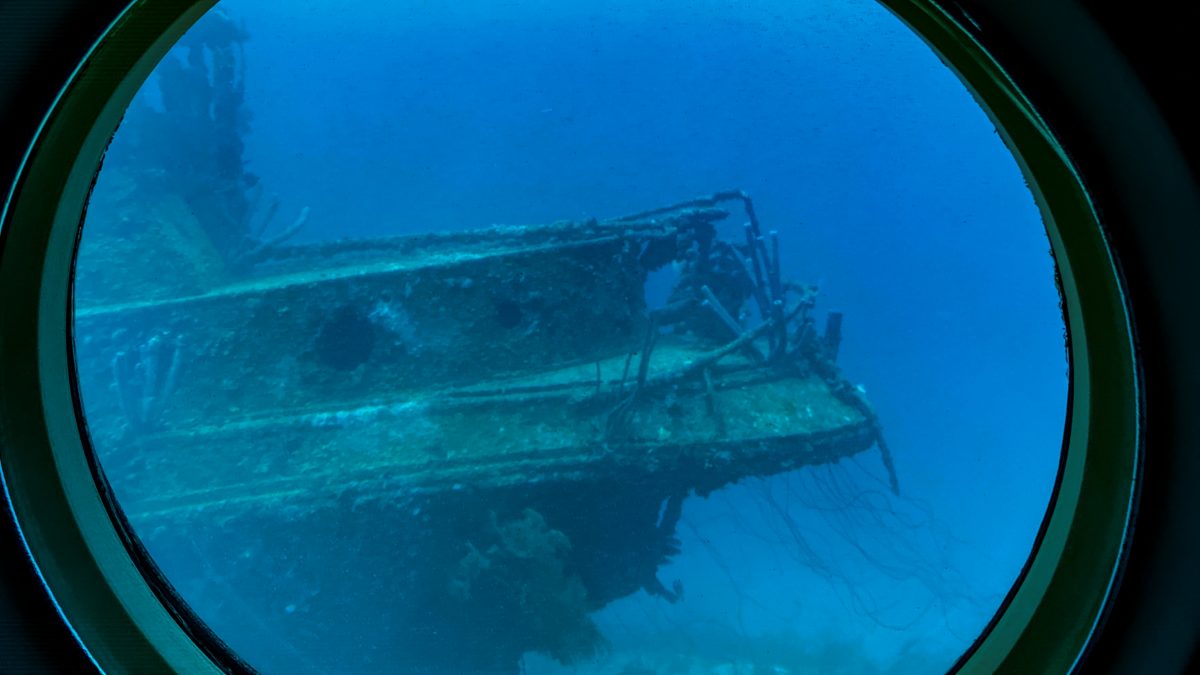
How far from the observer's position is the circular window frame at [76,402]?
110cm

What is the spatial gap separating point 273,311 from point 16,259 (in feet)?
36.6

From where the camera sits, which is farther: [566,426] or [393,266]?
[393,266]

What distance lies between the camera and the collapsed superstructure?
1033 cm

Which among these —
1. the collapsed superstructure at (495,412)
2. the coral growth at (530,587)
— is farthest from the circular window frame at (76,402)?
the coral growth at (530,587)

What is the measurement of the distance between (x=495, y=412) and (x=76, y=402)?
29.7 feet

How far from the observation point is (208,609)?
1741 cm

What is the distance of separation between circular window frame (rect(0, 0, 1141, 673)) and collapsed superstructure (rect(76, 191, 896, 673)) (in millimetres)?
8452

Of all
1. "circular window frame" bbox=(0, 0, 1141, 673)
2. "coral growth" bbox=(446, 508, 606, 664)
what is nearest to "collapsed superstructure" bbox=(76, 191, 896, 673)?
"coral growth" bbox=(446, 508, 606, 664)

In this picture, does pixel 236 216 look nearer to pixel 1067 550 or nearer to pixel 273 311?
pixel 273 311

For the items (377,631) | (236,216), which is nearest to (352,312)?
(377,631)

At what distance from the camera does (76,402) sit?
4.37 feet

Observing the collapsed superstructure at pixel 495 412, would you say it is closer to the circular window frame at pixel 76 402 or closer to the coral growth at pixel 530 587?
the coral growth at pixel 530 587

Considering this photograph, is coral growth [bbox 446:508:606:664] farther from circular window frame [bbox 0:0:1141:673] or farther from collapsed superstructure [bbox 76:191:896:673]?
circular window frame [bbox 0:0:1141:673]

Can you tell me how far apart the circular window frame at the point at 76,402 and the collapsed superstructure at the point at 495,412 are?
27.7 feet
